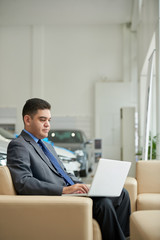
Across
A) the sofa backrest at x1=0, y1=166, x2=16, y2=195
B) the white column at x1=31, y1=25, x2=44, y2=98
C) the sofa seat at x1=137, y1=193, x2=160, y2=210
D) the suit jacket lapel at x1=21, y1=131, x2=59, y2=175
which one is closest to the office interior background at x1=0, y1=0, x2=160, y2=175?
the white column at x1=31, y1=25, x2=44, y2=98

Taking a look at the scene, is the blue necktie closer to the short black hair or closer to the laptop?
the short black hair

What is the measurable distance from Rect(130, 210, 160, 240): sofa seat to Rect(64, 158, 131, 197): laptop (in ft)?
0.83

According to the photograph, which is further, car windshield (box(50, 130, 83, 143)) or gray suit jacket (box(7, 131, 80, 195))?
car windshield (box(50, 130, 83, 143))

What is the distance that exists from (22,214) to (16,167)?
357mm

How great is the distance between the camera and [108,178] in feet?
8.30

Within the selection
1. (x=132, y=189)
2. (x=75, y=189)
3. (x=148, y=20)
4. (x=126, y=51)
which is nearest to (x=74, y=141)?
(x=148, y=20)

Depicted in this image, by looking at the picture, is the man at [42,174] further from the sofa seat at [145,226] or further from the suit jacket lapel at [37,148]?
the sofa seat at [145,226]

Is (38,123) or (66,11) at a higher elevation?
(66,11)

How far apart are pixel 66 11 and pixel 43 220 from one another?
36.2 ft

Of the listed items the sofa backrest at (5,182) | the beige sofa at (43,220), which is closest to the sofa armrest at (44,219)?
the beige sofa at (43,220)

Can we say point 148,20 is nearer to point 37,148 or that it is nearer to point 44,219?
point 37,148

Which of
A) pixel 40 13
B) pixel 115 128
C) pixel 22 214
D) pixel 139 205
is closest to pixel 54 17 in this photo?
pixel 40 13

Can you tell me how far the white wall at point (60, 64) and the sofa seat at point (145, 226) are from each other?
11.5 meters

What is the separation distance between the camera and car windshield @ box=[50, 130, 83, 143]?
392 inches
